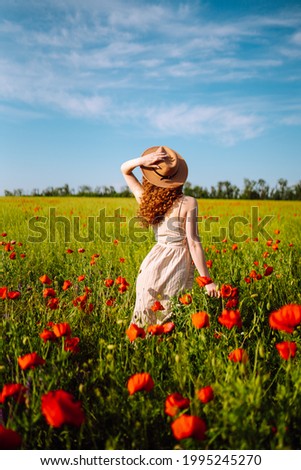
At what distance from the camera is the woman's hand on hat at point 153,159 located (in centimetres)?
297

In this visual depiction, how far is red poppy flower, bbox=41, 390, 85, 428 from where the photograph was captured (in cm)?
132

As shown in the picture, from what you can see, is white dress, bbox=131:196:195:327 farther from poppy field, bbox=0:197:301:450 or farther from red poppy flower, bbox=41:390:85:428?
red poppy flower, bbox=41:390:85:428

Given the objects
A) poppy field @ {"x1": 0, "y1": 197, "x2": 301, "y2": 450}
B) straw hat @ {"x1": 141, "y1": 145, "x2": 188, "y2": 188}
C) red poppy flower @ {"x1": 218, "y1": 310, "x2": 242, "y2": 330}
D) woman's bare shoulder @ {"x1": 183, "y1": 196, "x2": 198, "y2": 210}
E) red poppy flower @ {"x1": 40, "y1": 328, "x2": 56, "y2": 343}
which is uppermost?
straw hat @ {"x1": 141, "y1": 145, "x2": 188, "y2": 188}

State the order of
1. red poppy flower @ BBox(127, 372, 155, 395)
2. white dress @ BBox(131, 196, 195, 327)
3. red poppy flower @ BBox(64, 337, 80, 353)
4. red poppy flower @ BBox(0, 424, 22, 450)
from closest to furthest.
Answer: red poppy flower @ BBox(0, 424, 22, 450) → red poppy flower @ BBox(127, 372, 155, 395) → red poppy flower @ BBox(64, 337, 80, 353) → white dress @ BBox(131, 196, 195, 327)

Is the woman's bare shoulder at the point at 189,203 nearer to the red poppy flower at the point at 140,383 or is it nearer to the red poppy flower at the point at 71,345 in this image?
the red poppy flower at the point at 71,345

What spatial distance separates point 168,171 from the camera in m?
3.00

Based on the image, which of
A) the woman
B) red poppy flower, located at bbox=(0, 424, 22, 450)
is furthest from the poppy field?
the woman

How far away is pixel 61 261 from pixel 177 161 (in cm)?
288

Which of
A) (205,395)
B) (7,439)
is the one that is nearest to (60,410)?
(7,439)

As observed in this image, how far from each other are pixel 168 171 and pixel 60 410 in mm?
Result: 2022

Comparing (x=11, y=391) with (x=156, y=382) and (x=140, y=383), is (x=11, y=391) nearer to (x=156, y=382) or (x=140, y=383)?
(x=140, y=383)

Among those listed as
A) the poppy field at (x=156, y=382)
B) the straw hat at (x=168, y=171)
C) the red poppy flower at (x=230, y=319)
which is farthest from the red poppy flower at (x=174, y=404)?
the straw hat at (x=168, y=171)
